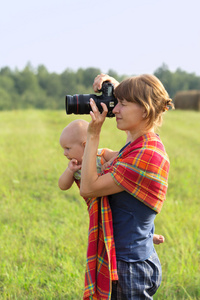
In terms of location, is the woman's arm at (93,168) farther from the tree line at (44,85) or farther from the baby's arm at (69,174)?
the tree line at (44,85)

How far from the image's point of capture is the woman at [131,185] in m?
1.71

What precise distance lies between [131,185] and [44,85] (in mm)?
74991

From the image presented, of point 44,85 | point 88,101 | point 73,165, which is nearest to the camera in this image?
point 88,101

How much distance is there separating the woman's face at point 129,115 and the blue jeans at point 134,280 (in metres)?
0.64

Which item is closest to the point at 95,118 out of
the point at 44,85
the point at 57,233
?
the point at 57,233

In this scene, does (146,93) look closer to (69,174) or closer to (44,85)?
(69,174)

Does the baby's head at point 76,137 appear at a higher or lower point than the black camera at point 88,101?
lower

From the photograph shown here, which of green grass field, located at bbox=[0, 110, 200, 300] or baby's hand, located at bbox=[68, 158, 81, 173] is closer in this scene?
baby's hand, located at bbox=[68, 158, 81, 173]

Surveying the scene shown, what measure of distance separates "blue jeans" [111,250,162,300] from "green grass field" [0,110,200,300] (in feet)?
3.37

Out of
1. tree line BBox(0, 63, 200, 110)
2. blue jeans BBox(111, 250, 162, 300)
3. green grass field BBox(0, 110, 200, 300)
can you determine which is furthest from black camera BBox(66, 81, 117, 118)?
tree line BBox(0, 63, 200, 110)

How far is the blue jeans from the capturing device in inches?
71.8

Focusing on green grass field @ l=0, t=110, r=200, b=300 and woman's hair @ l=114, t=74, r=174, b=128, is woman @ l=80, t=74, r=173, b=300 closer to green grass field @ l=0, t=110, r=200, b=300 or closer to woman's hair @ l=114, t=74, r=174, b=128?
woman's hair @ l=114, t=74, r=174, b=128

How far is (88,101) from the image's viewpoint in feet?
5.88

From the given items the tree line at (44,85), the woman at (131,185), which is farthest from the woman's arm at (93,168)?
the tree line at (44,85)
